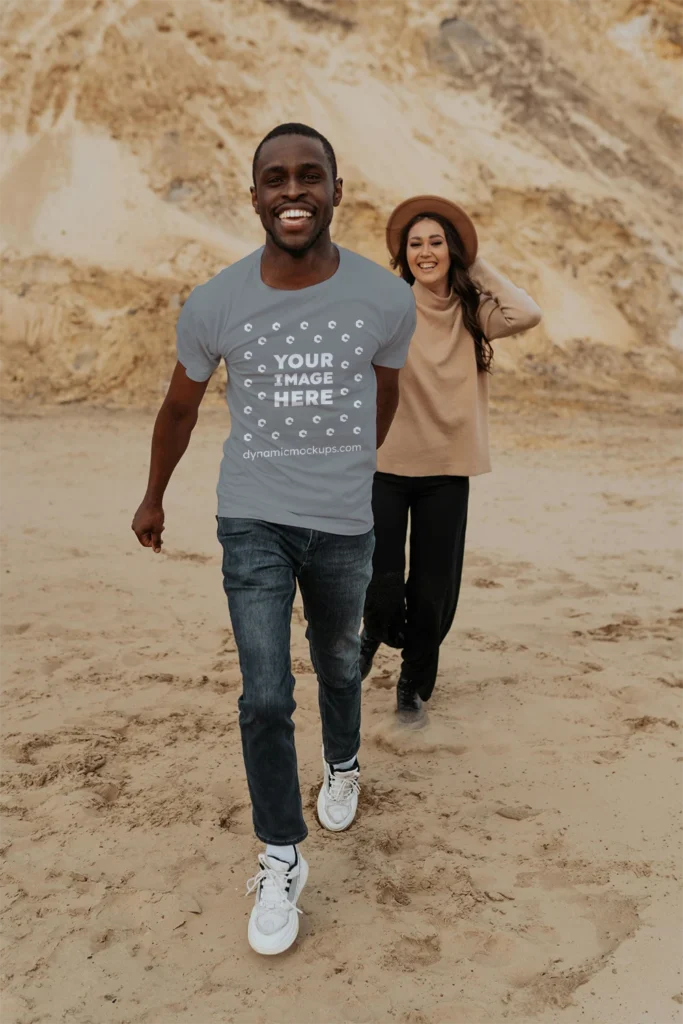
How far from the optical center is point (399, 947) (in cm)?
271

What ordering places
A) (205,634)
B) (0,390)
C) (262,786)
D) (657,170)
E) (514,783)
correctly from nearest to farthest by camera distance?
(262,786), (514,783), (205,634), (0,390), (657,170)

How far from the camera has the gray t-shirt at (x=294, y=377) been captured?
2631mm

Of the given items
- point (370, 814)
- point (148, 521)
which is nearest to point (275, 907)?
point (370, 814)

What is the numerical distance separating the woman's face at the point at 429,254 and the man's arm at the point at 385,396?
2.66ft

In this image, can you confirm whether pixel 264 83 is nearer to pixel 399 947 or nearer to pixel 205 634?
pixel 205 634

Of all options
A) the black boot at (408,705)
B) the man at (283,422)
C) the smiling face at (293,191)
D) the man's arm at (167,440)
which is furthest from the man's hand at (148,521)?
the black boot at (408,705)

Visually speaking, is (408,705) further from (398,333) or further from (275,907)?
(398,333)

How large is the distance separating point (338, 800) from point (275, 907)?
672mm

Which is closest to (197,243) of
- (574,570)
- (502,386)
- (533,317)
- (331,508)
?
(502,386)

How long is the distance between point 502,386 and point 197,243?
4.65m

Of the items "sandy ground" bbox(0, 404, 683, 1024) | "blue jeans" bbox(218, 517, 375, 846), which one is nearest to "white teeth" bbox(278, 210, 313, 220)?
"blue jeans" bbox(218, 517, 375, 846)

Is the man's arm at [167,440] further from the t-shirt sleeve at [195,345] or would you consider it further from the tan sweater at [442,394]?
the tan sweater at [442,394]

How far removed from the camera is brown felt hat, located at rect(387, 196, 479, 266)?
3758mm

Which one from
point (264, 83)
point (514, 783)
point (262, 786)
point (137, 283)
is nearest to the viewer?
point (262, 786)
